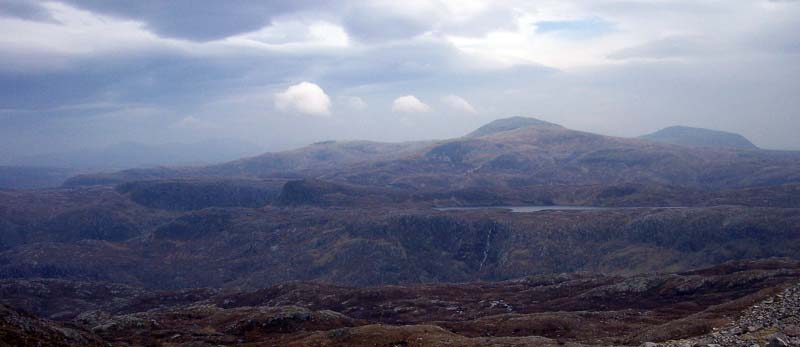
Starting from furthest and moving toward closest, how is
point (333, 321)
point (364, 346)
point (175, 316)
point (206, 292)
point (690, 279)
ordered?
point (206, 292) → point (690, 279) → point (175, 316) → point (333, 321) → point (364, 346)

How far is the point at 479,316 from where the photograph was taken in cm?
11362

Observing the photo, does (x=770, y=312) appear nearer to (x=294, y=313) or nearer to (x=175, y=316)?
(x=294, y=313)

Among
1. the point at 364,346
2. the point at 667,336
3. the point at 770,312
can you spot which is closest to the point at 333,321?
the point at 364,346

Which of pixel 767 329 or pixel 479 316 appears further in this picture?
pixel 479 316

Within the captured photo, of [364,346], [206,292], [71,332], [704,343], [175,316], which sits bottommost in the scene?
[206,292]

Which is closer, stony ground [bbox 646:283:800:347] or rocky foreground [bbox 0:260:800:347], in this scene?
stony ground [bbox 646:283:800:347]

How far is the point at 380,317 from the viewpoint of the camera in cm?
12231

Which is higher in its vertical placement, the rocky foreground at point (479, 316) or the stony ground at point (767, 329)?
the stony ground at point (767, 329)

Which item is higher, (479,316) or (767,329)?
(767,329)

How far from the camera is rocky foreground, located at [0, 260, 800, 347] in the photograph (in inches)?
2227

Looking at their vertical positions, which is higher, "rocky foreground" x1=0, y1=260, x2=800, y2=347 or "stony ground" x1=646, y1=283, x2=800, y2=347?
"stony ground" x1=646, y1=283, x2=800, y2=347

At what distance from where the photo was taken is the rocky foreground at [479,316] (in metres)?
56.6

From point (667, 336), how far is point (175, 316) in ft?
297

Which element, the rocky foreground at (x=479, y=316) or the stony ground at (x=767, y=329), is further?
the rocky foreground at (x=479, y=316)
